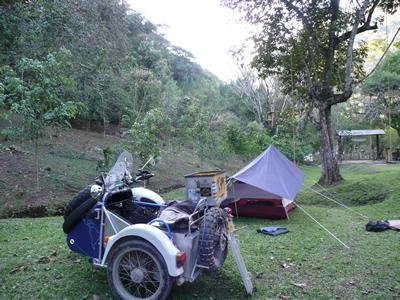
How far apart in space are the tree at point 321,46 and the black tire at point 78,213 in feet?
26.1

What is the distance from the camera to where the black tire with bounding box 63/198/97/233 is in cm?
310

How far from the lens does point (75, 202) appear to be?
127 inches

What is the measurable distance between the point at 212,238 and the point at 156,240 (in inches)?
17.5

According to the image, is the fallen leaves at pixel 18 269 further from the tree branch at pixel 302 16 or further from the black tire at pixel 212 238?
the tree branch at pixel 302 16

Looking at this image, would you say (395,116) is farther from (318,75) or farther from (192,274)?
(192,274)

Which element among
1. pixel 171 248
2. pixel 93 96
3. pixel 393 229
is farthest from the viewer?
pixel 93 96

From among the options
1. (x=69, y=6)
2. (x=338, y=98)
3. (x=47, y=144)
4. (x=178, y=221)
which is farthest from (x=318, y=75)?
(x=178, y=221)

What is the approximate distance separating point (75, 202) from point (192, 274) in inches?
50.7

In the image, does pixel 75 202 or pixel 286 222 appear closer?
pixel 75 202

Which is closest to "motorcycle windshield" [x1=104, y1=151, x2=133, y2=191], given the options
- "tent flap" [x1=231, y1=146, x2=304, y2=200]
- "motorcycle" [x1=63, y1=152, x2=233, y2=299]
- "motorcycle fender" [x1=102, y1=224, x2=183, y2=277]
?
"motorcycle" [x1=63, y1=152, x2=233, y2=299]

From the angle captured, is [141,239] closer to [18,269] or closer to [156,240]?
[156,240]

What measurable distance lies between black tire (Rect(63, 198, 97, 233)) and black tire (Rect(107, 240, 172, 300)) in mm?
519

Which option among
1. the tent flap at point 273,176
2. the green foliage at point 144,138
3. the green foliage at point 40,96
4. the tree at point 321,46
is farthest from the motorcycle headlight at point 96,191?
the tree at point 321,46

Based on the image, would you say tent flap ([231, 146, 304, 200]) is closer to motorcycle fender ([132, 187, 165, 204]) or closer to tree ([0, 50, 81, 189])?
motorcycle fender ([132, 187, 165, 204])
